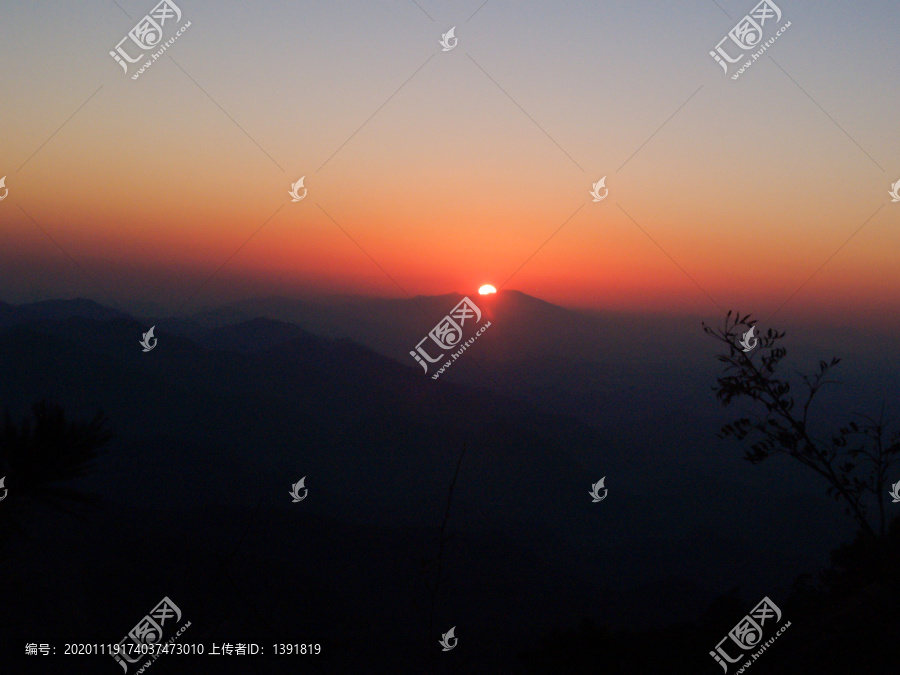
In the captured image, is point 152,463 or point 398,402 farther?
point 398,402

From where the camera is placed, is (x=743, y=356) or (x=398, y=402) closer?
(x=743, y=356)

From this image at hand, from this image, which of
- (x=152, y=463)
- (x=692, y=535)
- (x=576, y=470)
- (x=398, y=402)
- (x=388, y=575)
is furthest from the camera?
(x=398, y=402)

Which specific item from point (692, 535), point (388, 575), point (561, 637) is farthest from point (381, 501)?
point (561, 637)

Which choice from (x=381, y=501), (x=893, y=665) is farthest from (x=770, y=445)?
(x=381, y=501)

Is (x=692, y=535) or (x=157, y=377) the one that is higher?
(x=157, y=377)

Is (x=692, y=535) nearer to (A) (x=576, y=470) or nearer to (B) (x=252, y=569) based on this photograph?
(A) (x=576, y=470)

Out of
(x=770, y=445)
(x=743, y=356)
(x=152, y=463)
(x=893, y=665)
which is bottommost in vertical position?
(x=893, y=665)

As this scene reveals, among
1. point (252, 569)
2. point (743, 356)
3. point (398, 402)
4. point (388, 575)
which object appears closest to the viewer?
point (743, 356)

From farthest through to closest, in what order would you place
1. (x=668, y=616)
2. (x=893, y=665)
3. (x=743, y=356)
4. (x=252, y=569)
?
(x=668, y=616) → (x=252, y=569) → (x=743, y=356) → (x=893, y=665)

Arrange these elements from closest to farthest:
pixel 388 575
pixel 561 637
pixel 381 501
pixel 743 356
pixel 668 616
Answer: pixel 743 356 < pixel 561 637 < pixel 668 616 < pixel 388 575 < pixel 381 501

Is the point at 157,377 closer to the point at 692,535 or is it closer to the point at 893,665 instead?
the point at 692,535
